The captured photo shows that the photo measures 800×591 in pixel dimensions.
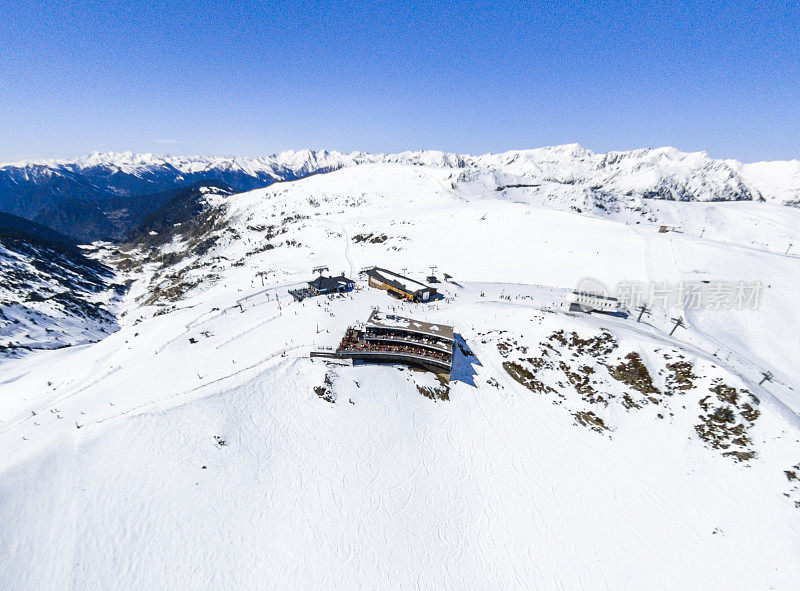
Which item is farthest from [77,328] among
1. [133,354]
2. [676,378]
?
[676,378]

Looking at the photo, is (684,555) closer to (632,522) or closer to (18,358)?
(632,522)

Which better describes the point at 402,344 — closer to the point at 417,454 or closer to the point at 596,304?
the point at 417,454

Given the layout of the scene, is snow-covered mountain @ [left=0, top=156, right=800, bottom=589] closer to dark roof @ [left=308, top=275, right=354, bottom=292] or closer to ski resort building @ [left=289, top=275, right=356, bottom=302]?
ski resort building @ [left=289, top=275, right=356, bottom=302]

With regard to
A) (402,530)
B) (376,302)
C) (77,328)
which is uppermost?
(376,302)

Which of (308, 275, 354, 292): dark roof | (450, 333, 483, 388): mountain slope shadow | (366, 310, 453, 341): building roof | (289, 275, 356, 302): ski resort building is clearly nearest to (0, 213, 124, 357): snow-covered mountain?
(289, 275, 356, 302): ski resort building

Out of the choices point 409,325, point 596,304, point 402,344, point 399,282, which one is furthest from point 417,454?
point 596,304

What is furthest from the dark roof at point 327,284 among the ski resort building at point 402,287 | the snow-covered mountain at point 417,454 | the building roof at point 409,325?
the building roof at point 409,325
